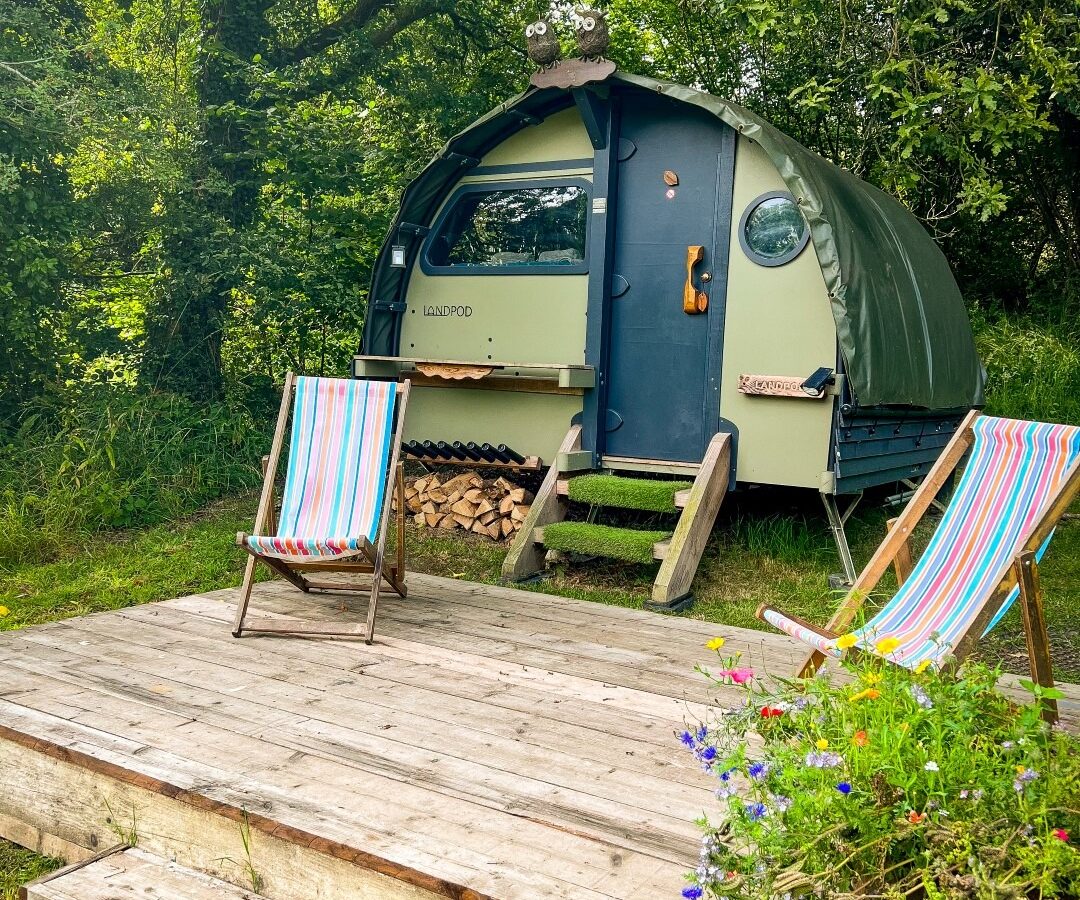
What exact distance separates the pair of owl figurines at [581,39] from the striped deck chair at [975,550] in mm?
3432

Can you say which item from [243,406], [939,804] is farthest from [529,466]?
[939,804]

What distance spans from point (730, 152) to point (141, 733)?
14.7 feet

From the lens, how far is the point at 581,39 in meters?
6.14

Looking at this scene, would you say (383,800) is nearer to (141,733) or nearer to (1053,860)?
(141,733)

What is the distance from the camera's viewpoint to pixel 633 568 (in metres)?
6.31

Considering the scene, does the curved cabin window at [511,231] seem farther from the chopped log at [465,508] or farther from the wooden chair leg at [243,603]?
the wooden chair leg at [243,603]

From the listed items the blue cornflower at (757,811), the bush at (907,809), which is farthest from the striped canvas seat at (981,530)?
the blue cornflower at (757,811)

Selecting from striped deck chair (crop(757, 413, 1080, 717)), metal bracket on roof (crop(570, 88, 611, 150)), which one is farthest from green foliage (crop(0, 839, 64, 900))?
metal bracket on roof (crop(570, 88, 611, 150))

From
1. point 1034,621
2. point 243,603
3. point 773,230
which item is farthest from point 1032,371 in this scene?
point 243,603

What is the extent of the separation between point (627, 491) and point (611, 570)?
663 mm

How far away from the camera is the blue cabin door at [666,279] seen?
6.05 meters

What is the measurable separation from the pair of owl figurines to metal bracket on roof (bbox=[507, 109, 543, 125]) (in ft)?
1.38

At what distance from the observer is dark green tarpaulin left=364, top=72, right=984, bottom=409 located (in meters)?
5.52

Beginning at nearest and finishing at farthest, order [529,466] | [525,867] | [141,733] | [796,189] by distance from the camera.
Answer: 1. [525,867]
2. [141,733]
3. [796,189]
4. [529,466]
